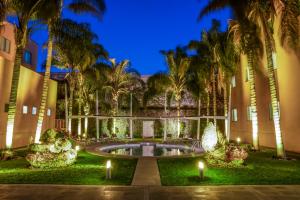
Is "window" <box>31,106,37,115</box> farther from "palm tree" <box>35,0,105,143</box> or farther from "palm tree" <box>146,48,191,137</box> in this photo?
"palm tree" <box>146,48,191,137</box>

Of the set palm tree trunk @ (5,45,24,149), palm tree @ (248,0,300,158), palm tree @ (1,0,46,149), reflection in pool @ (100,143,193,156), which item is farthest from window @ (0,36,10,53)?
palm tree @ (248,0,300,158)

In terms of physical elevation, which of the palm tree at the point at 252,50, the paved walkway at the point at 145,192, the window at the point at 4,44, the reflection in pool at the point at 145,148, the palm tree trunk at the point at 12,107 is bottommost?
the paved walkway at the point at 145,192

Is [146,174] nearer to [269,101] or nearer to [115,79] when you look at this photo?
[269,101]

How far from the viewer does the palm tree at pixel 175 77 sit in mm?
27609

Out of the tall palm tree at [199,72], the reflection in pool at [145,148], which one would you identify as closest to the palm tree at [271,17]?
the reflection in pool at [145,148]

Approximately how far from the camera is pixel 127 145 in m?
22.7

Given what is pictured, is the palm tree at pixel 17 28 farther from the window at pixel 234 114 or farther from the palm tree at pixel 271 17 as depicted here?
the window at pixel 234 114

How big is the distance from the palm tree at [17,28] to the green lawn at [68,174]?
2.04 metres

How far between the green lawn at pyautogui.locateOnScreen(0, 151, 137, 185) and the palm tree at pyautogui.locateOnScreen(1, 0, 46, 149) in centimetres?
204

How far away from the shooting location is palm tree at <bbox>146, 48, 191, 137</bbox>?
27.6 m

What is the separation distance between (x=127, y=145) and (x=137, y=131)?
9462 mm

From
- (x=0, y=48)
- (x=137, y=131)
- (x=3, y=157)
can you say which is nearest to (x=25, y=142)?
(x=3, y=157)

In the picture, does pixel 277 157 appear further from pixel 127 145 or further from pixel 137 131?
pixel 137 131

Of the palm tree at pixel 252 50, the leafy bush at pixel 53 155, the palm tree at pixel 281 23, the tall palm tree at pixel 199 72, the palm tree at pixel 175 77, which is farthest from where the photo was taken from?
the palm tree at pixel 175 77
